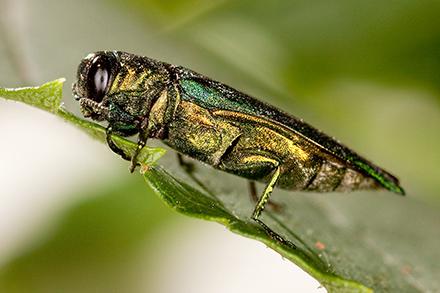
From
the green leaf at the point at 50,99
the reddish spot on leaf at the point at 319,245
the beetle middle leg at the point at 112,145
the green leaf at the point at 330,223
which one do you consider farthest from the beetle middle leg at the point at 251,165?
the green leaf at the point at 50,99

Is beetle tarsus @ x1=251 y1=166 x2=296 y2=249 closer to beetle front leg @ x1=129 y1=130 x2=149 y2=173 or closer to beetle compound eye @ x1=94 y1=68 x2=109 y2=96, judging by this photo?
beetle front leg @ x1=129 y1=130 x2=149 y2=173

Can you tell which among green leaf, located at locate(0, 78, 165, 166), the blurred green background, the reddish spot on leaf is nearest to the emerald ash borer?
the reddish spot on leaf

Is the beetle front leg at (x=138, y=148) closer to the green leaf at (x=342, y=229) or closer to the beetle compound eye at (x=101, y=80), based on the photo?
the green leaf at (x=342, y=229)

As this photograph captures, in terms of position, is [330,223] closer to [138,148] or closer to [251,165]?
[251,165]

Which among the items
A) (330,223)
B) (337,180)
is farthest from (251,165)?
(330,223)

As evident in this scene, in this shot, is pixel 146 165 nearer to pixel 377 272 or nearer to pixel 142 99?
pixel 142 99

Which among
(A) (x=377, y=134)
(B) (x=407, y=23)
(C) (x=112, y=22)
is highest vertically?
(B) (x=407, y=23)

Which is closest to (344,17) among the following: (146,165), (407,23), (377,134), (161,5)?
(407,23)
